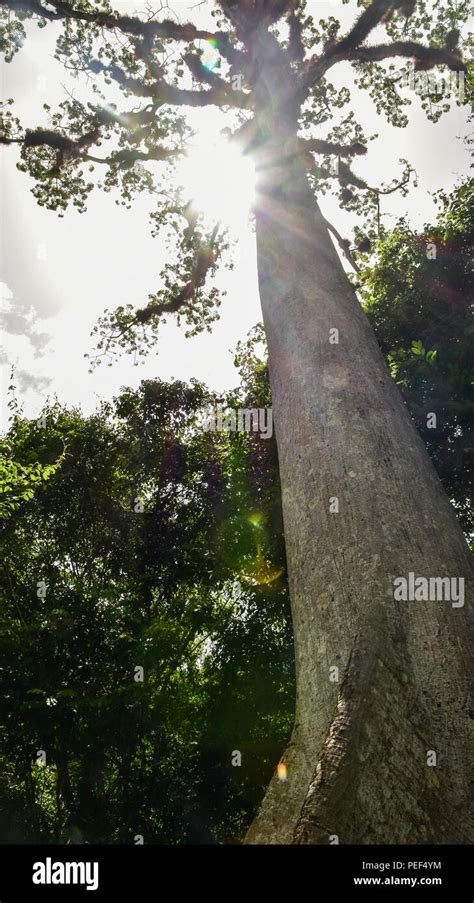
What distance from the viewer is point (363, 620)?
222cm

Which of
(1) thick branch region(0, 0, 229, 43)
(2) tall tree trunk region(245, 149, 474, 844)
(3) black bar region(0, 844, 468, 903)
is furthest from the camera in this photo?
(1) thick branch region(0, 0, 229, 43)

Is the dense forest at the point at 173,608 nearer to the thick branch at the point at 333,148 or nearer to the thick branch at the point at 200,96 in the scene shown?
the thick branch at the point at 333,148

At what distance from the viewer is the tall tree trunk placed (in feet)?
5.61

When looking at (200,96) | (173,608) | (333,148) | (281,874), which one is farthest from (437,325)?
(281,874)

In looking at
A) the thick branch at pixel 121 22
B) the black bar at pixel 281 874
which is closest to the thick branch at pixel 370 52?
the thick branch at pixel 121 22

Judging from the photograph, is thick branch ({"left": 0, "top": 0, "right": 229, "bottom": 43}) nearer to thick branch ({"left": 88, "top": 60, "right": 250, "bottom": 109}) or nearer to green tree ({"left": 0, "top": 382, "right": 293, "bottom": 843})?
thick branch ({"left": 88, "top": 60, "right": 250, "bottom": 109})

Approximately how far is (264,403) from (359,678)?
346 inches

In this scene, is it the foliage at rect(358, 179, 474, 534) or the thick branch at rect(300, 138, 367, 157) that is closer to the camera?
the foliage at rect(358, 179, 474, 534)

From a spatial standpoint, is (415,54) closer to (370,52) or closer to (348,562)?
(370,52)

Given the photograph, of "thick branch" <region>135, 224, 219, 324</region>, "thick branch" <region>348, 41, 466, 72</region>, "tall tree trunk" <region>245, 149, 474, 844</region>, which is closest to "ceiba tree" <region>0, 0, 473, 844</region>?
"tall tree trunk" <region>245, 149, 474, 844</region>

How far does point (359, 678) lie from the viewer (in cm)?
203

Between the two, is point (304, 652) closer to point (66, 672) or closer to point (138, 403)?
point (66, 672)

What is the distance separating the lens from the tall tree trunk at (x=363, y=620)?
1711mm

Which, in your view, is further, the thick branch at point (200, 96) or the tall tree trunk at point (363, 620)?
the thick branch at point (200, 96)
